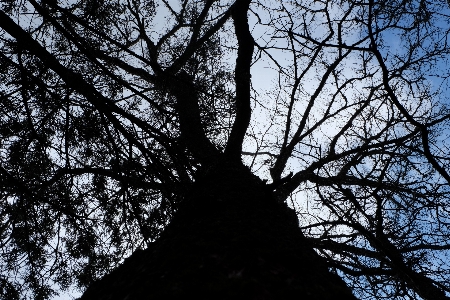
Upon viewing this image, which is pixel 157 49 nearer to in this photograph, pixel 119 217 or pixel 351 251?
pixel 119 217

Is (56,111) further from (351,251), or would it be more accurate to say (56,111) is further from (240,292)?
(351,251)

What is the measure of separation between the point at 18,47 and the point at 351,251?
4657mm

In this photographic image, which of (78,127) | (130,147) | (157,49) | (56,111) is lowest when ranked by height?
(130,147)

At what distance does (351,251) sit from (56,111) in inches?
164

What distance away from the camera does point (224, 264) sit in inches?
47.7

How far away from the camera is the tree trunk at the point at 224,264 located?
1050mm

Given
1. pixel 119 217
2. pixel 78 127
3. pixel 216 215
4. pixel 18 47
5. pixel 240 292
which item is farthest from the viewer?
pixel 119 217

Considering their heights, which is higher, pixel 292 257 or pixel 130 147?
pixel 130 147

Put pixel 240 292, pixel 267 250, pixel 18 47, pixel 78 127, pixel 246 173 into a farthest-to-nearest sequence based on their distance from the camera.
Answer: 1. pixel 78 127
2. pixel 246 173
3. pixel 18 47
4. pixel 267 250
5. pixel 240 292

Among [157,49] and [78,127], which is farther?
[157,49]

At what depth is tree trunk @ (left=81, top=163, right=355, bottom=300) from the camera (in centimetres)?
105

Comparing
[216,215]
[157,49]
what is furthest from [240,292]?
[157,49]

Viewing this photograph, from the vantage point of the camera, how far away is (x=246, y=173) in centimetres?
307

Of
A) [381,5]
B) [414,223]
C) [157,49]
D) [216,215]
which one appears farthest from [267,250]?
[157,49]
